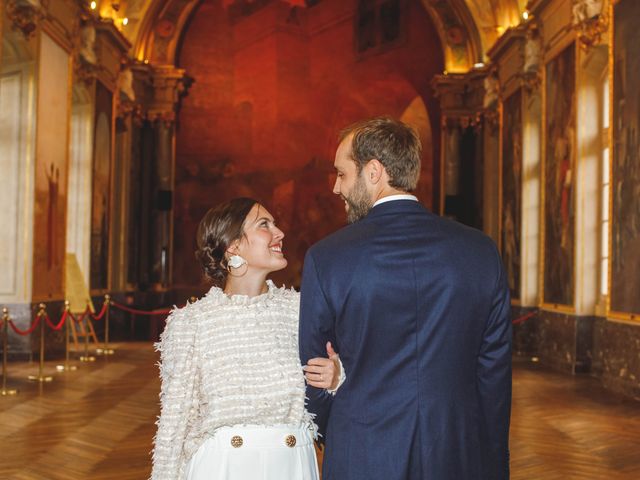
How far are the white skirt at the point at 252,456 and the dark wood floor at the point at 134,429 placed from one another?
3129 mm

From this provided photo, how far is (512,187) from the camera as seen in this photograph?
18.7 m

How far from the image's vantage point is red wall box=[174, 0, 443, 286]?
77.5ft

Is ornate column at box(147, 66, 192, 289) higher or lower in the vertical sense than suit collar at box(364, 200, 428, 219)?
higher

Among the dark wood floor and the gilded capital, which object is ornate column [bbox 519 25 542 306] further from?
the gilded capital

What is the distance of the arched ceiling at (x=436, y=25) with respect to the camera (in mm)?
22500

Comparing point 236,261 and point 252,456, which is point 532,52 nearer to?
point 236,261

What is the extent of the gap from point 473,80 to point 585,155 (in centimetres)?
931

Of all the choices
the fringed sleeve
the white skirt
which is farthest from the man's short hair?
the white skirt

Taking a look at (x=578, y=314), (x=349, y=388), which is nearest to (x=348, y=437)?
(x=349, y=388)

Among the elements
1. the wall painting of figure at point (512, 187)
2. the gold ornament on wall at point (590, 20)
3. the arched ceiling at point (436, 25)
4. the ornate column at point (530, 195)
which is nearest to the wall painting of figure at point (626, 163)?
the gold ornament on wall at point (590, 20)

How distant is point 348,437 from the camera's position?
2557 millimetres

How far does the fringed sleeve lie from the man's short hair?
966 millimetres

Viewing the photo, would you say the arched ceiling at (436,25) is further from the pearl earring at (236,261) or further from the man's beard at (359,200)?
the man's beard at (359,200)

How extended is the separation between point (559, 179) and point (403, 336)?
42.9 feet
